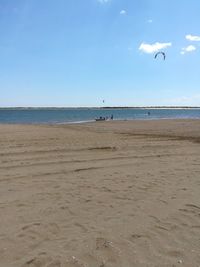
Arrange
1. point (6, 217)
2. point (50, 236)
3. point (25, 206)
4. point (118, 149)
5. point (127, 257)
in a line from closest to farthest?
point (127, 257)
point (50, 236)
point (6, 217)
point (25, 206)
point (118, 149)

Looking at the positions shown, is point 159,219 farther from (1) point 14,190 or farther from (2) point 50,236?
(1) point 14,190

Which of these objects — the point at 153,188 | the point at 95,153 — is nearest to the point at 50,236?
the point at 153,188

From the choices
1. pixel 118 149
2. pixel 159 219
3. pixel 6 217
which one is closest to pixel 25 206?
pixel 6 217

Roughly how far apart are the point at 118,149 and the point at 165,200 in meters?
7.26

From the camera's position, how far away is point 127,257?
4547 mm

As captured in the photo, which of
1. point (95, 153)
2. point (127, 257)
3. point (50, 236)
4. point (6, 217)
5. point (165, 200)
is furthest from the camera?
point (95, 153)

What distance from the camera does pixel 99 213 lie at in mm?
6145

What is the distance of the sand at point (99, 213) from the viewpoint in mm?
4586

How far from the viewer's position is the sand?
459cm

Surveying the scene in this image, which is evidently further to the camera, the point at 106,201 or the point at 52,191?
the point at 52,191

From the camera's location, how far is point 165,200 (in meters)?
6.95

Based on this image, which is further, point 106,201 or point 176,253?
point 106,201

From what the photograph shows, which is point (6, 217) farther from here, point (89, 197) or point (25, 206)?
A: point (89, 197)

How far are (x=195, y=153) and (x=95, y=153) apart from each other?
3705 millimetres
